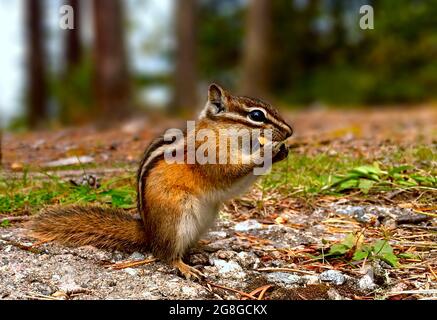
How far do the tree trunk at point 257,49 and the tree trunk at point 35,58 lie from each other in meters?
3.99

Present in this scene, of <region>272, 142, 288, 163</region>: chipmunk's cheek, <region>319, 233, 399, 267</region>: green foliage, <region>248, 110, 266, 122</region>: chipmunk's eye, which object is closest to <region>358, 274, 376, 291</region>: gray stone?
<region>319, 233, 399, 267</region>: green foliage

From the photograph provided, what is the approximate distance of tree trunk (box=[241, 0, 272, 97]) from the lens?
29.9 feet

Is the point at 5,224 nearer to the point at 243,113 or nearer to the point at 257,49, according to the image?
the point at 243,113

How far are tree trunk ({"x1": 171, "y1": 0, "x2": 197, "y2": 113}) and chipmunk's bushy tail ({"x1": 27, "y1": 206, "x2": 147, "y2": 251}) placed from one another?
20.8ft

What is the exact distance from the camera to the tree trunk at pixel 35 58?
11.4 m

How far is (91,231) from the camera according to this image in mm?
2703

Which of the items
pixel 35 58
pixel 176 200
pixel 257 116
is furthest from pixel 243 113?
pixel 35 58

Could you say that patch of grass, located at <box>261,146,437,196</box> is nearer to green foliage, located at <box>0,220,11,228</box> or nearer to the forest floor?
the forest floor

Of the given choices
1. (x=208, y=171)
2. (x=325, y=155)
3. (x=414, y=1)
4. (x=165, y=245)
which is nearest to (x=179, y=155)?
(x=208, y=171)

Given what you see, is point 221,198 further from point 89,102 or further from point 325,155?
point 89,102

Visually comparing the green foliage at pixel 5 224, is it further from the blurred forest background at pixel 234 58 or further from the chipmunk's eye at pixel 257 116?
the blurred forest background at pixel 234 58

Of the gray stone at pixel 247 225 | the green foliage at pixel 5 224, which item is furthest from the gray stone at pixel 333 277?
the green foliage at pixel 5 224

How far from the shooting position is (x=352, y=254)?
2.62m
